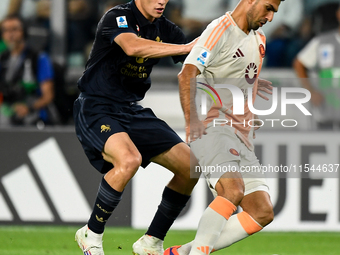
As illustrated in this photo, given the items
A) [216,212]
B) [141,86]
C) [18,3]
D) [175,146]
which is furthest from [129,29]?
[18,3]

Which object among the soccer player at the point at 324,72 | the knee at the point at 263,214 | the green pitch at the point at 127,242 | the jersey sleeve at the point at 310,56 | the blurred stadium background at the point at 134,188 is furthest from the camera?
the jersey sleeve at the point at 310,56

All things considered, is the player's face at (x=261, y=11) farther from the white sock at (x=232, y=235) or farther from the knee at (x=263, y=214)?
the white sock at (x=232, y=235)

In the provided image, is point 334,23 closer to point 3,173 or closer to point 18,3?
point 18,3

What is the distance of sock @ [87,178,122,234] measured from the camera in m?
4.30

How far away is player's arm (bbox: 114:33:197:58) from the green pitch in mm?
1654

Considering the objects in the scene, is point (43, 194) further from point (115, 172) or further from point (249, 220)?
point (249, 220)

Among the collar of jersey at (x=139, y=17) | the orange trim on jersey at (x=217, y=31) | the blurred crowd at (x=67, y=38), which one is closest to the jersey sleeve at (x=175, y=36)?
the collar of jersey at (x=139, y=17)

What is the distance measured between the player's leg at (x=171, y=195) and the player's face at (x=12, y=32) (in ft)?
10.3

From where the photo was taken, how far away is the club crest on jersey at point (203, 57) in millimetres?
3986

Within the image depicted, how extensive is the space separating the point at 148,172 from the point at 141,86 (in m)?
1.81

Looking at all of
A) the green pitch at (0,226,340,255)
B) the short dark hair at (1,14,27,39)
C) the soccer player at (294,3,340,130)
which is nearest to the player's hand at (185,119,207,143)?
the green pitch at (0,226,340,255)

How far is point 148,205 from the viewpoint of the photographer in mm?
6238

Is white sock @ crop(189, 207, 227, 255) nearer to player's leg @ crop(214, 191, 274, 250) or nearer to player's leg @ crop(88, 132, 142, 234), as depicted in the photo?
player's leg @ crop(214, 191, 274, 250)

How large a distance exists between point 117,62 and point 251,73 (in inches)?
37.2
